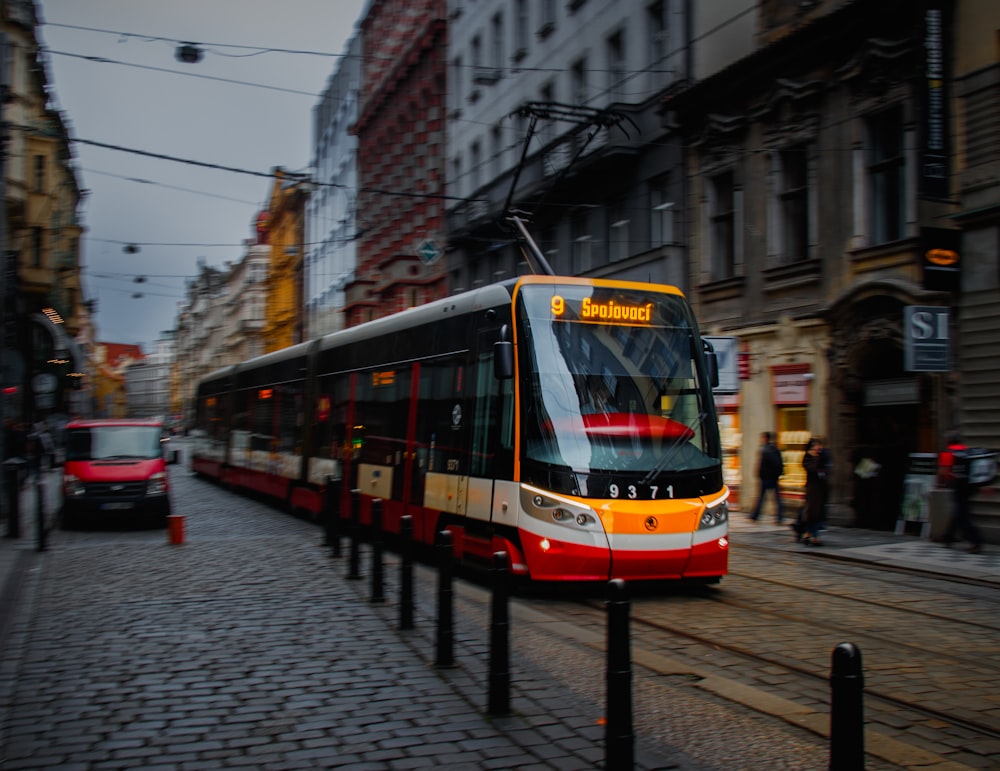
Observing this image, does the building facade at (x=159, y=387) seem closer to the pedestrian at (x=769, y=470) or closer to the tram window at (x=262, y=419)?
the tram window at (x=262, y=419)

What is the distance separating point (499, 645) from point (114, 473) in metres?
14.8

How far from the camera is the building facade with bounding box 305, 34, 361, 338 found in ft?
193

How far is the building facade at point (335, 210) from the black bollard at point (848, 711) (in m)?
52.4

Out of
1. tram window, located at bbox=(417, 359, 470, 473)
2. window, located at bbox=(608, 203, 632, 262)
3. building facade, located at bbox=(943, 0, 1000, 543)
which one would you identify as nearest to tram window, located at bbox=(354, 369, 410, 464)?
tram window, located at bbox=(417, 359, 470, 473)

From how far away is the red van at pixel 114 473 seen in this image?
746 inches

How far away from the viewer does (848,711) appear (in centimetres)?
390

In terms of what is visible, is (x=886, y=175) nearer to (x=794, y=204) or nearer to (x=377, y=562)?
(x=794, y=204)

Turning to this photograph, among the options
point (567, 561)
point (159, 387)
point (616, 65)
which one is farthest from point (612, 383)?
point (159, 387)

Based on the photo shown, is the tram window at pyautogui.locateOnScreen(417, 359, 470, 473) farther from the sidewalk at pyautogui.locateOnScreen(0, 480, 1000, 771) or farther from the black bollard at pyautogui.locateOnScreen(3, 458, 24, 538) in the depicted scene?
the black bollard at pyautogui.locateOnScreen(3, 458, 24, 538)

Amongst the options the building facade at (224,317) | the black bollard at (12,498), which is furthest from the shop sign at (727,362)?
the building facade at (224,317)

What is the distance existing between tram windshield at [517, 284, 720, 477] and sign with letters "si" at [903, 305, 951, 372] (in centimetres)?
662

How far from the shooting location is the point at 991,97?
1670 centimetres

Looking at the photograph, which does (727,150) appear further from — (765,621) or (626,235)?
(765,621)

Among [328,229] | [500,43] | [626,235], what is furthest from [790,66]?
[328,229]
